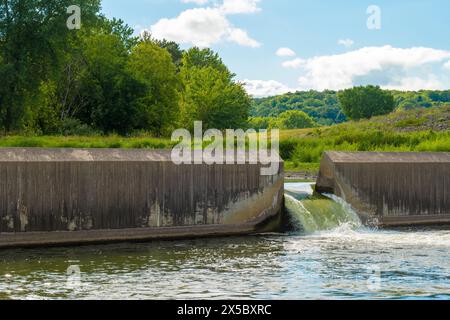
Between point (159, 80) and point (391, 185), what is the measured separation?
140 ft

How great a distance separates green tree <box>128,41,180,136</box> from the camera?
6094 cm

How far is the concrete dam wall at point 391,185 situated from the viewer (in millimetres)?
22641

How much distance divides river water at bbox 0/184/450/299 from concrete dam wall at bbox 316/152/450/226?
102 inches

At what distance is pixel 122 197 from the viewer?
1856 centimetres

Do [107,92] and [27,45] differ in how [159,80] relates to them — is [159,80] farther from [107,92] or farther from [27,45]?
[27,45]

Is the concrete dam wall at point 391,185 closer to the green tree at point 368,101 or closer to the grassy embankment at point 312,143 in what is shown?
the grassy embankment at point 312,143

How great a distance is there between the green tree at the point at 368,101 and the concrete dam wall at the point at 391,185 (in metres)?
122

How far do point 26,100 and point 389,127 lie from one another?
26.3 m

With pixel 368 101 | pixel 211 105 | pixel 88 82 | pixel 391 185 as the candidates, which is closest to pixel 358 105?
pixel 368 101

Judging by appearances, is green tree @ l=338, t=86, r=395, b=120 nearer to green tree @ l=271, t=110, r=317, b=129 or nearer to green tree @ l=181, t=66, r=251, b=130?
green tree @ l=271, t=110, r=317, b=129

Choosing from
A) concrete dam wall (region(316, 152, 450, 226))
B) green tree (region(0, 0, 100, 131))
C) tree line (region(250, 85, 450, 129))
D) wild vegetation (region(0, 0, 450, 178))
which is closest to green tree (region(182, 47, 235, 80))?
wild vegetation (region(0, 0, 450, 178))

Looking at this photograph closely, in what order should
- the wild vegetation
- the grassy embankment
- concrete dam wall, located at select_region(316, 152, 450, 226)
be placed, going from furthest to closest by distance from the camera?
1. the wild vegetation
2. the grassy embankment
3. concrete dam wall, located at select_region(316, 152, 450, 226)

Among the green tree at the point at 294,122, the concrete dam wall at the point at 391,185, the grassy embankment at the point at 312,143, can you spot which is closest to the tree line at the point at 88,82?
the grassy embankment at the point at 312,143

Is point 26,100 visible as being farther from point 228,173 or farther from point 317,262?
point 317,262
